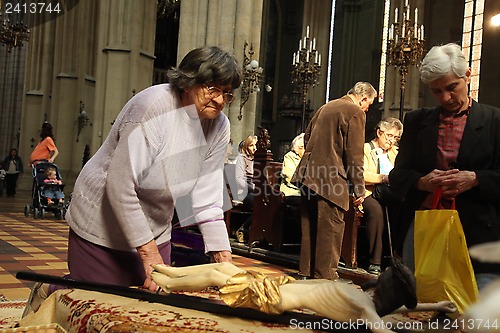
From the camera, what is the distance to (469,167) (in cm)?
227

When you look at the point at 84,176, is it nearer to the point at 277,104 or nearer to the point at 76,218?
the point at 76,218

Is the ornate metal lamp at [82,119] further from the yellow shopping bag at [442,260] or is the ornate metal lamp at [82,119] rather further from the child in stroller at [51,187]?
the yellow shopping bag at [442,260]

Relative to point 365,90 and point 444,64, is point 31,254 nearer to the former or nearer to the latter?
point 365,90

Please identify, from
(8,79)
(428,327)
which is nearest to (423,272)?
(428,327)

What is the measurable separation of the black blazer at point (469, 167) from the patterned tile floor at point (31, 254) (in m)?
2.94

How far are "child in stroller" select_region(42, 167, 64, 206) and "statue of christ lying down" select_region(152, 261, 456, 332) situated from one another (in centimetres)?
948

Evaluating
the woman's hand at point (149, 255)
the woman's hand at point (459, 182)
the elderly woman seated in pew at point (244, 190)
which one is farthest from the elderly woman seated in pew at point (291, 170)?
the woman's hand at point (149, 255)

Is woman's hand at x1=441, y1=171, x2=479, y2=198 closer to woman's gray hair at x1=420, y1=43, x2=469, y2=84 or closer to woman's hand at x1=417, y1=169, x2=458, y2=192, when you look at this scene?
woman's hand at x1=417, y1=169, x2=458, y2=192

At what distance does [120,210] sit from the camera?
193 centimetres

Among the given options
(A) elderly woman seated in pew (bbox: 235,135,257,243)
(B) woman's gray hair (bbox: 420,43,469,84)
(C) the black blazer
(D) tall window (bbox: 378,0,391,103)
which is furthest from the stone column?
(B) woman's gray hair (bbox: 420,43,469,84)

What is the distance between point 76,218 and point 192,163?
1.59ft

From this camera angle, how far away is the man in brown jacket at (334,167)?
5.05 metres

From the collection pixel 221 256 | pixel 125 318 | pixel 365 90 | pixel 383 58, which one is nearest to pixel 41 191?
pixel 365 90

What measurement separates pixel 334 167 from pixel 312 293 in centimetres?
368
